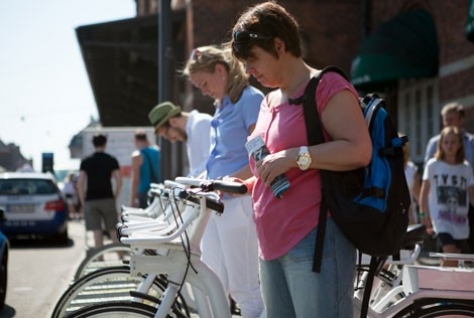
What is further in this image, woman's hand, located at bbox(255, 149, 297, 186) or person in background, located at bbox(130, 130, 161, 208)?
person in background, located at bbox(130, 130, 161, 208)

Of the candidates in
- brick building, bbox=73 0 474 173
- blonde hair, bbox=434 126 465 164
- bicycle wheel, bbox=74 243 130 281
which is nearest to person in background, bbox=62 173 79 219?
brick building, bbox=73 0 474 173

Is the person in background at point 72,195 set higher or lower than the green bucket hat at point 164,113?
lower

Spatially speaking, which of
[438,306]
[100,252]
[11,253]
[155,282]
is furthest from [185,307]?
[11,253]

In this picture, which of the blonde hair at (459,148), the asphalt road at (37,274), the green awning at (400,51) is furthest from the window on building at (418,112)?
the blonde hair at (459,148)

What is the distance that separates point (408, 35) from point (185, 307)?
12.2 m

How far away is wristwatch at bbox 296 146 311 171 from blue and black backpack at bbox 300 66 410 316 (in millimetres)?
71

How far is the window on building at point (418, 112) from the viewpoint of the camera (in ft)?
50.5

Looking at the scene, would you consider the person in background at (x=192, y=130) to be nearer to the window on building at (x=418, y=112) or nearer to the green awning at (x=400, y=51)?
the green awning at (x=400, y=51)

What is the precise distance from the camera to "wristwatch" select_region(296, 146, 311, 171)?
259 centimetres

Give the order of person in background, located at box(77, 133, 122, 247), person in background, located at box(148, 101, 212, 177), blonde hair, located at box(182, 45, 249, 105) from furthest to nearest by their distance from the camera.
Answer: person in background, located at box(77, 133, 122, 247) → person in background, located at box(148, 101, 212, 177) → blonde hair, located at box(182, 45, 249, 105)

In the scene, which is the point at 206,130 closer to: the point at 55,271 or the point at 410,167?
the point at 410,167

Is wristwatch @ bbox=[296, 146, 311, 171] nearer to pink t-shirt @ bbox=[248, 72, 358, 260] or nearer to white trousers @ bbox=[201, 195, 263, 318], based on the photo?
pink t-shirt @ bbox=[248, 72, 358, 260]

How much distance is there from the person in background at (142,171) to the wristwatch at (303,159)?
290 inches

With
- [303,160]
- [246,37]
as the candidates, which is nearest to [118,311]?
[303,160]
